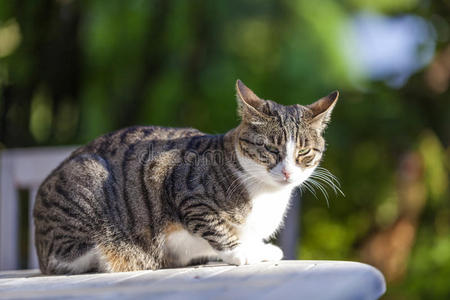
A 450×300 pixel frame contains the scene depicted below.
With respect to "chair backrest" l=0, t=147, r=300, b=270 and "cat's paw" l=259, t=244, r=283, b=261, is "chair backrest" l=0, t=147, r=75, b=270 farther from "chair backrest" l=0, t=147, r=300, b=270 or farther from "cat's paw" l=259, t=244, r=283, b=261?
"cat's paw" l=259, t=244, r=283, b=261

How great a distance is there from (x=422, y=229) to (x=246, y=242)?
295 centimetres

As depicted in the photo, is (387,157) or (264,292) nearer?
(264,292)

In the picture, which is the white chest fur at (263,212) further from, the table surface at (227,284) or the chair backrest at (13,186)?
the chair backrest at (13,186)

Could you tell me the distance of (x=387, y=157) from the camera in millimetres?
4066

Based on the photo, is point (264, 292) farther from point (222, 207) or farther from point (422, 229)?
point (422, 229)

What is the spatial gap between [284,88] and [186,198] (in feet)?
6.02

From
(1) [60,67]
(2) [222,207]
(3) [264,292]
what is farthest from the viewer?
(1) [60,67]

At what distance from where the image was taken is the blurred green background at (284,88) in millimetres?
3418

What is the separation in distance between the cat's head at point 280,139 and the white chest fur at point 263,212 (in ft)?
0.16

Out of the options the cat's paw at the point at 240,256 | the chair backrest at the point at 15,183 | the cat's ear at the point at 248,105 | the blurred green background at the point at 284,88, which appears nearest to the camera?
the cat's paw at the point at 240,256

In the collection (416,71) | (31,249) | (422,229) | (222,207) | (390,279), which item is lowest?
(390,279)

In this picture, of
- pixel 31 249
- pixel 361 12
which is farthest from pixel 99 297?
pixel 361 12

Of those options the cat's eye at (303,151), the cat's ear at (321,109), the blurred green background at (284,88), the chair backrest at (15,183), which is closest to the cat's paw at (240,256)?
the cat's eye at (303,151)

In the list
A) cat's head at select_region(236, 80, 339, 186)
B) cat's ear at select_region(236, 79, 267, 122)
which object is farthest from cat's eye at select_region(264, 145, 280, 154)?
cat's ear at select_region(236, 79, 267, 122)
